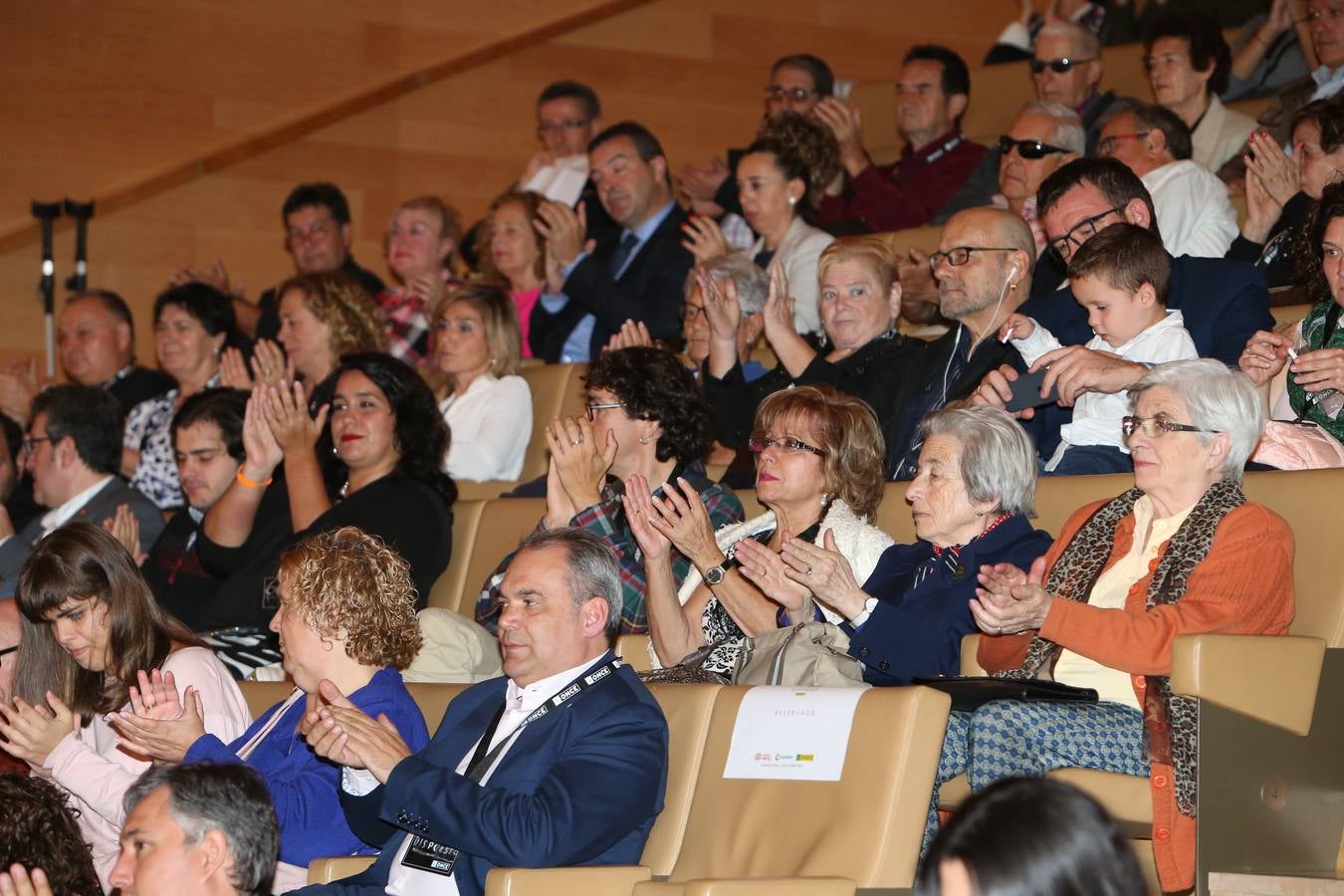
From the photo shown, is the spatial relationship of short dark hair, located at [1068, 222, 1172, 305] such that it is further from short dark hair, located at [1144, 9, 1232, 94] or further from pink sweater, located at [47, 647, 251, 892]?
short dark hair, located at [1144, 9, 1232, 94]

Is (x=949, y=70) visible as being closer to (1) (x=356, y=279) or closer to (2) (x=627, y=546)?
(1) (x=356, y=279)

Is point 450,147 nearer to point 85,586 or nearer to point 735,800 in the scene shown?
point 85,586

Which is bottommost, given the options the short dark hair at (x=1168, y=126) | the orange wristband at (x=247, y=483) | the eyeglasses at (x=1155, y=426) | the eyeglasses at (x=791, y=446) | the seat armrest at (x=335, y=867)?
the seat armrest at (x=335, y=867)

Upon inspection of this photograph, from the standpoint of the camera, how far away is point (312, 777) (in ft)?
9.56

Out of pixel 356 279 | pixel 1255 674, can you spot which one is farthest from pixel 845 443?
pixel 356 279

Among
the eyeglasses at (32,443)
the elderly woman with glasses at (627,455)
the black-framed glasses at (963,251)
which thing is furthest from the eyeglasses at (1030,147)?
the eyeglasses at (32,443)

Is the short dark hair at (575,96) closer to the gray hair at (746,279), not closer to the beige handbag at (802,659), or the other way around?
the gray hair at (746,279)

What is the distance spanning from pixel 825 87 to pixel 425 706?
13.5 ft

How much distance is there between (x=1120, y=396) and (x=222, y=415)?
2.54 m

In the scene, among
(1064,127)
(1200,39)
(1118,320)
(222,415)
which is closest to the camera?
(1118,320)

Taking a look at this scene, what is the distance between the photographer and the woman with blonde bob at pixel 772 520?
3381 mm

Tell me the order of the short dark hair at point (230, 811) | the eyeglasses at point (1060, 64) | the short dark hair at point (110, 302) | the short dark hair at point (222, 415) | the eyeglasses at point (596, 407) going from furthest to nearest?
the short dark hair at point (110, 302) → the eyeglasses at point (1060, 64) → the short dark hair at point (222, 415) → the eyeglasses at point (596, 407) → the short dark hair at point (230, 811)

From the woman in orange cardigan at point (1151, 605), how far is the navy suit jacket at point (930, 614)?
0.08 m

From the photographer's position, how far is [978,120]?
7.18 metres
